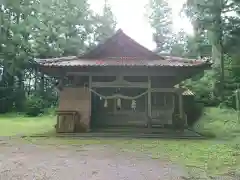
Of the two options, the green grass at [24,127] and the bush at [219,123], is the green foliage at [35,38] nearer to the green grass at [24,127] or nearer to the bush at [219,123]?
the green grass at [24,127]

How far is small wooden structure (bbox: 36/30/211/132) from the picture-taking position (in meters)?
11.9

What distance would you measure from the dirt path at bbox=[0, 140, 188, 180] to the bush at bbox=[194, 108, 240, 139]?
5.62 m

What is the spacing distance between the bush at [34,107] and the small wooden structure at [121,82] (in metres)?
11.1

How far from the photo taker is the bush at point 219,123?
12.6 m

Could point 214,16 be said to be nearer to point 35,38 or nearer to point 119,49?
point 119,49

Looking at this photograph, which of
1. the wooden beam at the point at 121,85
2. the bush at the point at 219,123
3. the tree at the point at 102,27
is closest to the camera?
the wooden beam at the point at 121,85

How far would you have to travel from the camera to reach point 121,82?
39.8 ft

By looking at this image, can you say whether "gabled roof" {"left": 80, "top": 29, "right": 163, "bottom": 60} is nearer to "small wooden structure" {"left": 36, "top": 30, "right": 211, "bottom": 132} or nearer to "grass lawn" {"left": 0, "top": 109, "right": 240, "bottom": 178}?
"small wooden structure" {"left": 36, "top": 30, "right": 211, "bottom": 132}

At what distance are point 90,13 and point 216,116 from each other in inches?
689

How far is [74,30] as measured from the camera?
2894 cm

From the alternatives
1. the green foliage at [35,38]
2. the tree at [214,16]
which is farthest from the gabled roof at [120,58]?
the green foliage at [35,38]

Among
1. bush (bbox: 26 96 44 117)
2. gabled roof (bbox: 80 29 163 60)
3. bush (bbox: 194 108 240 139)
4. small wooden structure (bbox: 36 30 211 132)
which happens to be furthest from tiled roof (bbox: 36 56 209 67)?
bush (bbox: 26 96 44 117)

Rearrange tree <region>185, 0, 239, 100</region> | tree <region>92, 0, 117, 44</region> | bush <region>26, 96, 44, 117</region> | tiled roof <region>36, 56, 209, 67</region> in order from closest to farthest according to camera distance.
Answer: tiled roof <region>36, 56, 209, 67</region> → tree <region>185, 0, 239, 100</region> → bush <region>26, 96, 44, 117</region> → tree <region>92, 0, 117, 44</region>

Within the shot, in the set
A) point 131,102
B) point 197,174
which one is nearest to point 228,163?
point 197,174
